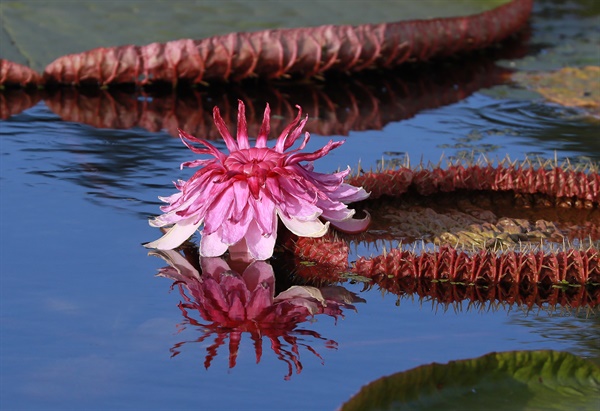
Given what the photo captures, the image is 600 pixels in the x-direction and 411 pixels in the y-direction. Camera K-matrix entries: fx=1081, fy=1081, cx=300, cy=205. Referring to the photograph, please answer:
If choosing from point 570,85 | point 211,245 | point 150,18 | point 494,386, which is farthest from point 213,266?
point 570,85

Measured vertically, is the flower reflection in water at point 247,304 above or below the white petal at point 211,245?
below

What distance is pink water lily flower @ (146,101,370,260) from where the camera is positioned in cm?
296

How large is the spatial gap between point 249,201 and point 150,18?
2.98 meters

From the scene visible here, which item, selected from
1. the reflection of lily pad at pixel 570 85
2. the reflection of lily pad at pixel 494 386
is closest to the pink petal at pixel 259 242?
the reflection of lily pad at pixel 494 386

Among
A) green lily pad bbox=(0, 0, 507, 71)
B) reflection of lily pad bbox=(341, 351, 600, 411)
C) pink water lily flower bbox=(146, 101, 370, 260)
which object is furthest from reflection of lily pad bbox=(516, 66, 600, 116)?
reflection of lily pad bbox=(341, 351, 600, 411)

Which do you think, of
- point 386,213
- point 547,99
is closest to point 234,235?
point 386,213

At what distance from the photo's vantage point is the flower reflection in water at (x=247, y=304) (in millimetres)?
2531

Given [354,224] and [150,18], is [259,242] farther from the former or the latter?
[150,18]

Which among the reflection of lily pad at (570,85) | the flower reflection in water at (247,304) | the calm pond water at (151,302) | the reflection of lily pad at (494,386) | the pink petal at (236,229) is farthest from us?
the reflection of lily pad at (570,85)

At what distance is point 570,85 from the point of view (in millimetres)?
5539

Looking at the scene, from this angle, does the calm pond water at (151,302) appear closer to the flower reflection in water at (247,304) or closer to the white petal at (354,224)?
the flower reflection in water at (247,304)

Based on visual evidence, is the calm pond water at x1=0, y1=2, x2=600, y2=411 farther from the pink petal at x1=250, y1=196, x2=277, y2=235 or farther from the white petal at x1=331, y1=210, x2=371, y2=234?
the white petal at x1=331, y1=210, x2=371, y2=234

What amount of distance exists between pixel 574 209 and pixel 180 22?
109 inches

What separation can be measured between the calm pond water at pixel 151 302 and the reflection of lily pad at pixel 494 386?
0.22 meters
